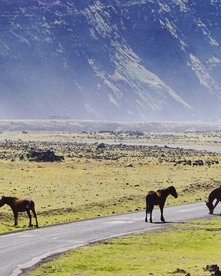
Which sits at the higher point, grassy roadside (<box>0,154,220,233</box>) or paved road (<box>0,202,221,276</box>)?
grassy roadside (<box>0,154,220,233</box>)

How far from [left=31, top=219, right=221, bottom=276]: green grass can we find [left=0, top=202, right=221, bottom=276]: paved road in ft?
4.01

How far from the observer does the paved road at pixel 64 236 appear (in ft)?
113

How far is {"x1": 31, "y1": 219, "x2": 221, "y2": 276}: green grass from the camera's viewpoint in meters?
31.6

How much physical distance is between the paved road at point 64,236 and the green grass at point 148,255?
1.22 metres

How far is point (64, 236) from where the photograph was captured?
42.8 meters

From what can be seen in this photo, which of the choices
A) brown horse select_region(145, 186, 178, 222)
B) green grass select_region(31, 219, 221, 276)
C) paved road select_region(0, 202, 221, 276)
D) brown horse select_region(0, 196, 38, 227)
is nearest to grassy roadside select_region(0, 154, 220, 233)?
brown horse select_region(0, 196, 38, 227)

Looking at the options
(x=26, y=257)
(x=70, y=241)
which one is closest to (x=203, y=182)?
(x=70, y=241)

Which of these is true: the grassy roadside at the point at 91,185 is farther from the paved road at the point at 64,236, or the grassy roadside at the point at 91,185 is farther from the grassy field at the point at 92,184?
the paved road at the point at 64,236

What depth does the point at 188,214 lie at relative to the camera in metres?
56.1

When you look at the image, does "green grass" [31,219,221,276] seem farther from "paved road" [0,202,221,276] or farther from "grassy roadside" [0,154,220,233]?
"grassy roadside" [0,154,220,233]

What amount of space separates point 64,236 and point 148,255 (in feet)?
26.4

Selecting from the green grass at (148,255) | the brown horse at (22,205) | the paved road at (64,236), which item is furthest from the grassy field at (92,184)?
the green grass at (148,255)

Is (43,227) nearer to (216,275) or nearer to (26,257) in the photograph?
(26,257)

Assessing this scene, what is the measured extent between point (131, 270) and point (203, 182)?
5310 centimetres
